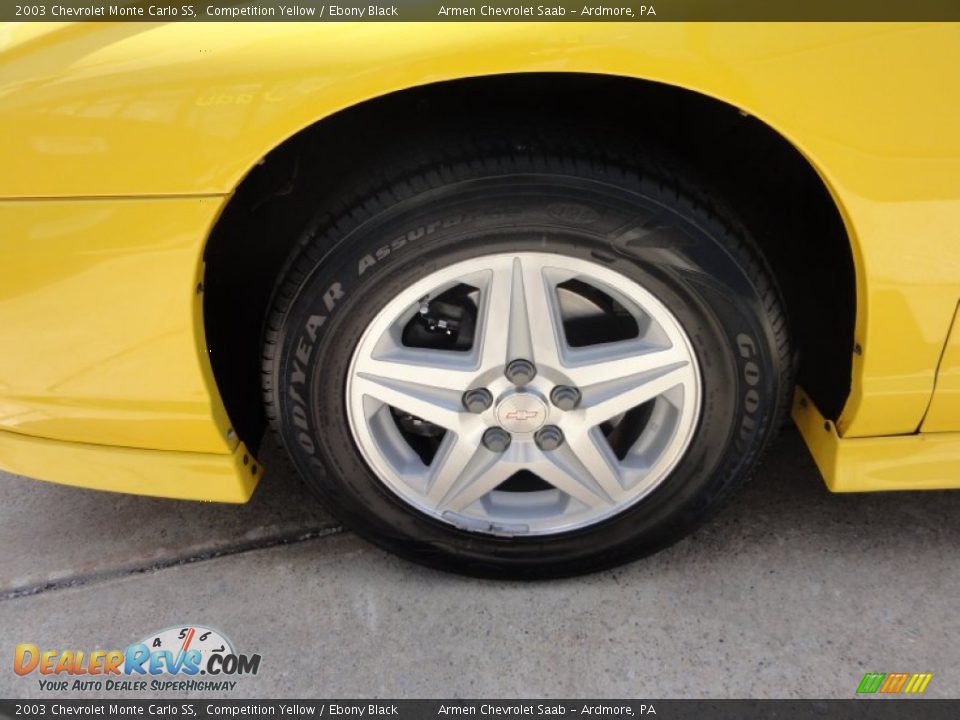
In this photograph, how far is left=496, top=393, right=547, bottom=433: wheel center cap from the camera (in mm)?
1556

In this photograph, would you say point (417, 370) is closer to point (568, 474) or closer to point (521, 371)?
point (521, 371)

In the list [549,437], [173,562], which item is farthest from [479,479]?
[173,562]

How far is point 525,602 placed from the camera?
1.75 metres

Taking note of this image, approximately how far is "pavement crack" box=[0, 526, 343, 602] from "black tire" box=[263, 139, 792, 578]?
404 mm

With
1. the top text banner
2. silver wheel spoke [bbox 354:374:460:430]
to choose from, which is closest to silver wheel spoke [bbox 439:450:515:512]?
silver wheel spoke [bbox 354:374:460:430]

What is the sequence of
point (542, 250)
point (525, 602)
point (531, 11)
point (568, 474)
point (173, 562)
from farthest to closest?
1. point (173, 562)
2. point (525, 602)
3. point (568, 474)
4. point (542, 250)
5. point (531, 11)

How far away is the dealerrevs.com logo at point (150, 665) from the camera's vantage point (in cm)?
164

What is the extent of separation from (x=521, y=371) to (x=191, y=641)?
98cm

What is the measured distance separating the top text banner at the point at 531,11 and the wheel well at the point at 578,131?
0.19 metres

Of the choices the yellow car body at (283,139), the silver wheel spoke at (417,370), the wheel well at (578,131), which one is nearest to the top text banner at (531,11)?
the yellow car body at (283,139)

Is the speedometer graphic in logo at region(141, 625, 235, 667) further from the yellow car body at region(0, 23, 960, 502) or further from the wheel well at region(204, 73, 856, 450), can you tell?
the yellow car body at region(0, 23, 960, 502)

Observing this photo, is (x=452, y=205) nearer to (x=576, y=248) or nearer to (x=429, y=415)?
(x=576, y=248)

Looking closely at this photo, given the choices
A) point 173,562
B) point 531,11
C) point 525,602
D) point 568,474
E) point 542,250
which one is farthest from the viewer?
point 173,562

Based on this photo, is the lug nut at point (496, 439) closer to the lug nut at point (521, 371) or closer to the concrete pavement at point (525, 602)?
the lug nut at point (521, 371)
